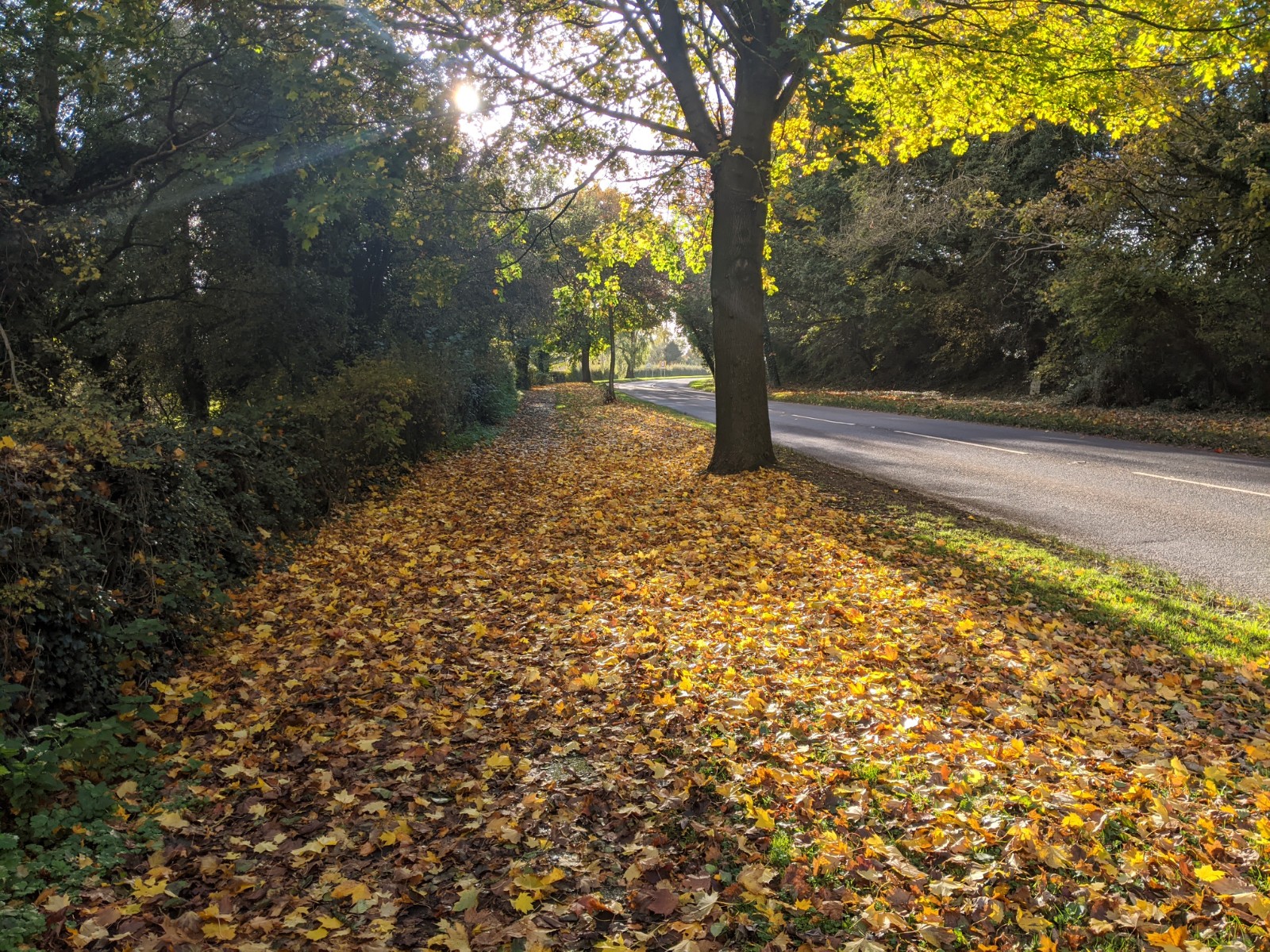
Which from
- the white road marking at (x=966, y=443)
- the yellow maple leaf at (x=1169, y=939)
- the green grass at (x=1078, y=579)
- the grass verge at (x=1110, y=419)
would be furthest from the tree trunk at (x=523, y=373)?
the yellow maple leaf at (x=1169, y=939)

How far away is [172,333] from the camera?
14797mm

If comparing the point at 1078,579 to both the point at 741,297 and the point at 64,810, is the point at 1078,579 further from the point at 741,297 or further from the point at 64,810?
the point at 64,810

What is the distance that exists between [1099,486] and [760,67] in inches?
299

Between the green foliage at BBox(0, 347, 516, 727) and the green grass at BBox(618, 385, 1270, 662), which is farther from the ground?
the green foliage at BBox(0, 347, 516, 727)

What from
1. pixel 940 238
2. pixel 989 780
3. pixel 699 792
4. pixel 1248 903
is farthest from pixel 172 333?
pixel 940 238

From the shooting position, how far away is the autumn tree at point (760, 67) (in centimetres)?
1032

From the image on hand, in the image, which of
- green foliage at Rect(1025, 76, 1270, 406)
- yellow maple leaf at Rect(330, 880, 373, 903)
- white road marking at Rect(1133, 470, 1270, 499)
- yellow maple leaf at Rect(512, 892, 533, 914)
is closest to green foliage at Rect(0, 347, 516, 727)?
yellow maple leaf at Rect(330, 880, 373, 903)

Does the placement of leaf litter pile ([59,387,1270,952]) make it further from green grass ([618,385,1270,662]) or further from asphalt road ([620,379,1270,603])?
asphalt road ([620,379,1270,603])

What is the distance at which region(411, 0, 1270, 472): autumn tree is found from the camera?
1032cm

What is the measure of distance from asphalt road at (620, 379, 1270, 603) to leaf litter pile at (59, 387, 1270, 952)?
7.35ft

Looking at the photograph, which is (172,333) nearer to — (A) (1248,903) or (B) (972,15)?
(B) (972,15)

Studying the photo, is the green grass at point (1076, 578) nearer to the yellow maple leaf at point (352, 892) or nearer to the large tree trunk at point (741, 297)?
the large tree trunk at point (741, 297)

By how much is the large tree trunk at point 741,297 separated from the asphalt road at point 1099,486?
2.35 metres

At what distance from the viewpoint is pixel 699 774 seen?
4055 millimetres
